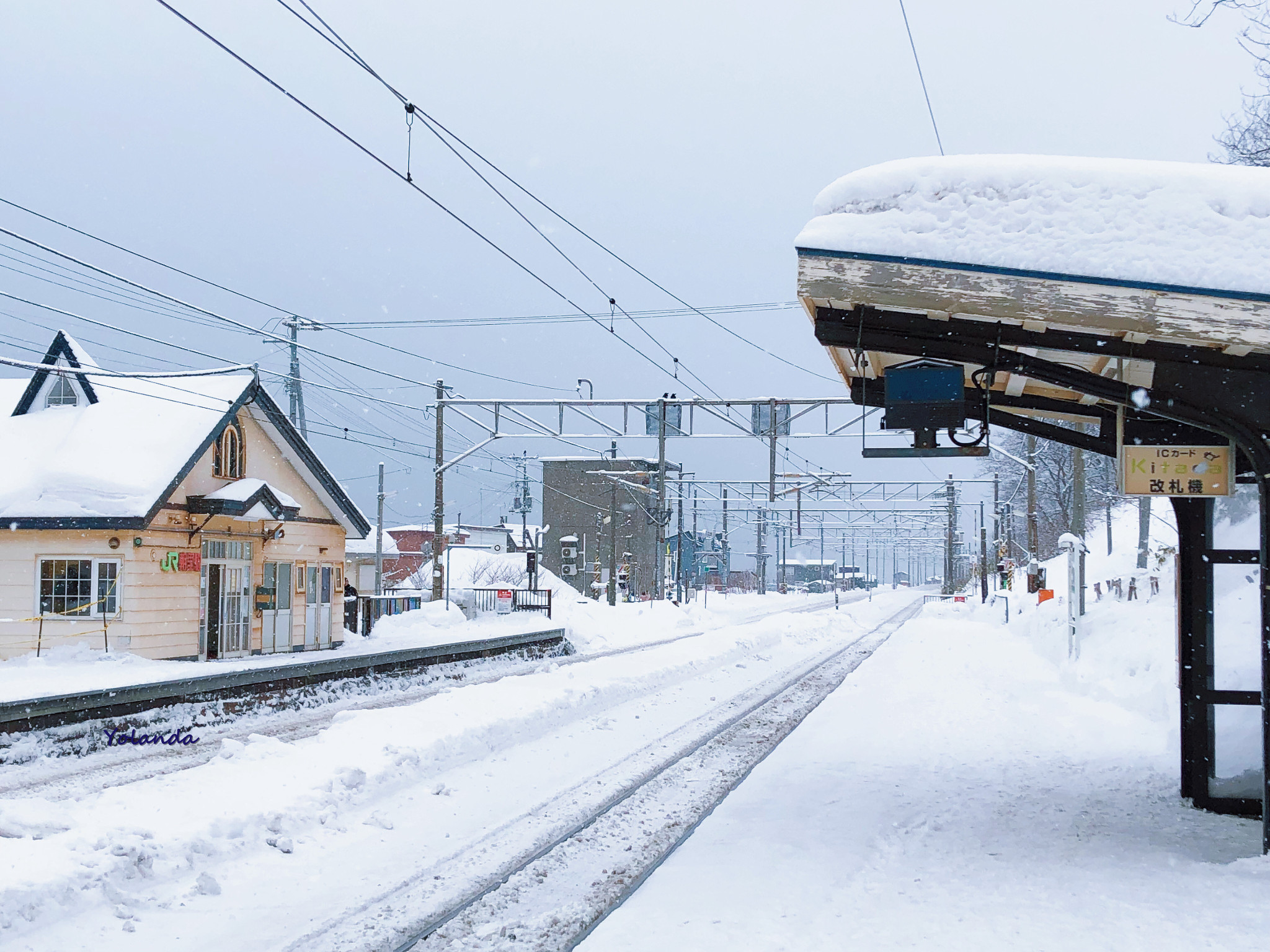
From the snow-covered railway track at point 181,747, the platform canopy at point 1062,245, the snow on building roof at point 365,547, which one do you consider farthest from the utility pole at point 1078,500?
the snow on building roof at point 365,547

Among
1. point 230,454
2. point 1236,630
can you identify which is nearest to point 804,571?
point 230,454

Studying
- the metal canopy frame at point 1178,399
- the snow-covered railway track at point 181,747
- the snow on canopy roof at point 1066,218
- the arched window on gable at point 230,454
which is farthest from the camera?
the arched window on gable at point 230,454

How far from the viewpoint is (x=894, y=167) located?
6848mm

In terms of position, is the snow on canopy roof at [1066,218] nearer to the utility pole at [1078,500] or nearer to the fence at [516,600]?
the utility pole at [1078,500]

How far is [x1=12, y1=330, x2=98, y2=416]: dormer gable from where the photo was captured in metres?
26.6

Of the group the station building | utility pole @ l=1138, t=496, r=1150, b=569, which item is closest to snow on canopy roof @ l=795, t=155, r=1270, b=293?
the station building

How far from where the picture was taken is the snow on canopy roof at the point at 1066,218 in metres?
6.23

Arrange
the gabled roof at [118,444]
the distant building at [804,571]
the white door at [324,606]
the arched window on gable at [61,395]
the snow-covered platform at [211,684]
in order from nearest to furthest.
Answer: the snow-covered platform at [211,684] → the gabled roof at [118,444] → the arched window on gable at [61,395] → the white door at [324,606] → the distant building at [804,571]

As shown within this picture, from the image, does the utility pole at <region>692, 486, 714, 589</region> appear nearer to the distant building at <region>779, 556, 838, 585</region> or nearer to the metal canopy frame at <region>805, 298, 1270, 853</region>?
the metal canopy frame at <region>805, 298, 1270, 853</region>

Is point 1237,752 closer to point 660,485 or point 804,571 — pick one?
point 660,485

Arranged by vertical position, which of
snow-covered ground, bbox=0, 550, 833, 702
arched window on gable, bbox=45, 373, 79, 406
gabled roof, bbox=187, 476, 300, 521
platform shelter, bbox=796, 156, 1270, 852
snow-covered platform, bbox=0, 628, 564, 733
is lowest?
snow-covered ground, bbox=0, 550, 833, 702

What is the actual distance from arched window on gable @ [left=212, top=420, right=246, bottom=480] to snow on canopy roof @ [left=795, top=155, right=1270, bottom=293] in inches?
890

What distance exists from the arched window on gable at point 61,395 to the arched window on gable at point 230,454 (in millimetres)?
3653

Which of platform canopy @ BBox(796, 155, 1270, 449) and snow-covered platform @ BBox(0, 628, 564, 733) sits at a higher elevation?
platform canopy @ BBox(796, 155, 1270, 449)
